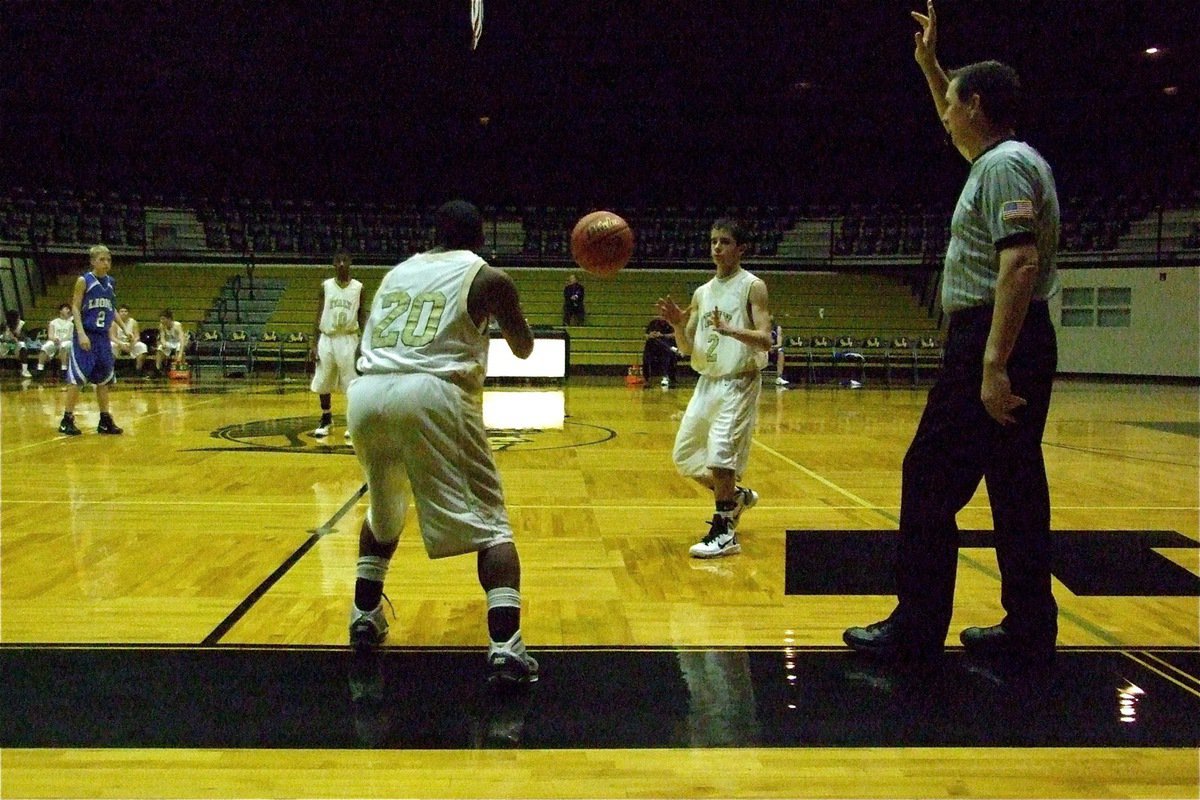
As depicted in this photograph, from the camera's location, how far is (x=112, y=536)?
15.3 ft

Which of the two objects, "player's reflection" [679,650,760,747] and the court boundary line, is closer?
"player's reflection" [679,650,760,747]

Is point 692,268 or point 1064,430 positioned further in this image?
point 692,268

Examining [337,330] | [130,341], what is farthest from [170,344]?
[337,330]

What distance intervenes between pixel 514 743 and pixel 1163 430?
10.1 meters

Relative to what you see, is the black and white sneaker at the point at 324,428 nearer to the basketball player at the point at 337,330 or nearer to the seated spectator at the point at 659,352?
the basketball player at the point at 337,330

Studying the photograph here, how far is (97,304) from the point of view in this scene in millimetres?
8672

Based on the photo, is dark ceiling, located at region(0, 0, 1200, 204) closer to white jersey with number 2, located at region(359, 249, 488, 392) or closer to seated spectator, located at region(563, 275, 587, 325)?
seated spectator, located at region(563, 275, 587, 325)

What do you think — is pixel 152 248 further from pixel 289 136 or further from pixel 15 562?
pixel 15 562

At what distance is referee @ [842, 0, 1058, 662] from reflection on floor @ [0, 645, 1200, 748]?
0.19 meters

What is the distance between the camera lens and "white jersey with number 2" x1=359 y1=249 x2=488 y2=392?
2.83 metres

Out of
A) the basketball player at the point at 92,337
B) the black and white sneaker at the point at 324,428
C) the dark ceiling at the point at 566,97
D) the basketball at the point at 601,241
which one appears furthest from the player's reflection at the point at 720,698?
the dark ceiling at the point at 566,97

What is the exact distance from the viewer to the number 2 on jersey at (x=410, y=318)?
2834 mm

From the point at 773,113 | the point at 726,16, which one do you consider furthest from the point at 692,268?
the point at 726,16

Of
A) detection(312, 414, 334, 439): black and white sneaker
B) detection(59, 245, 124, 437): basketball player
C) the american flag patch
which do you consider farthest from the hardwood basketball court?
detection(59, 245, 124, 437): basketball player
